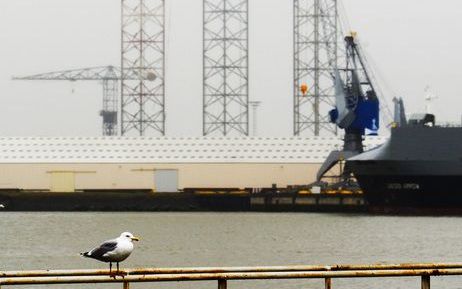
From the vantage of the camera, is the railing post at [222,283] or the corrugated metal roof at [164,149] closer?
the railing post at [222,283]

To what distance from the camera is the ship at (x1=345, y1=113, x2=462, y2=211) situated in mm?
85062

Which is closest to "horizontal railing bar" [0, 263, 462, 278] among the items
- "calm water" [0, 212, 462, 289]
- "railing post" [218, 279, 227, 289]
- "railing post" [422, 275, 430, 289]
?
"railing post" [218, 279, 227, 289]

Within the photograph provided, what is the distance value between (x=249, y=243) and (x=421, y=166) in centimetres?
3228

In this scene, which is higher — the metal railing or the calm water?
the metal railing

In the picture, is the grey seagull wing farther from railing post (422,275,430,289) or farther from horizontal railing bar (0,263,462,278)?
railing post (422,275,430,289)

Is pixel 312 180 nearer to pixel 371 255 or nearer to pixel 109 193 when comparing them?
pixel 109 193

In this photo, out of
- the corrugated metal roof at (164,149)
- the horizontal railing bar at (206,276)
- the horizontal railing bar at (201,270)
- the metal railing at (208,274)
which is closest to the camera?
the horizontal railing bar at (206,276)

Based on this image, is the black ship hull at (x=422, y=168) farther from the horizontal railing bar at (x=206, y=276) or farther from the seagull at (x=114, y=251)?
the horizontal railing bar at (x=206, y=276)

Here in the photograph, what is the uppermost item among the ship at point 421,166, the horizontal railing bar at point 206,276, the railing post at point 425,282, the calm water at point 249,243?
the ship at point 421,166

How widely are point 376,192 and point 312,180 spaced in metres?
27.8

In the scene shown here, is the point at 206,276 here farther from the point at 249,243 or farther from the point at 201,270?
the point at 249,243

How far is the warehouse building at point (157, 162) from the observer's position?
11590 centimetres

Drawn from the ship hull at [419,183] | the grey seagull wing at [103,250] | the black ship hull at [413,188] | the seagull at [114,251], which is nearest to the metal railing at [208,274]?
the seagull at [114,251]

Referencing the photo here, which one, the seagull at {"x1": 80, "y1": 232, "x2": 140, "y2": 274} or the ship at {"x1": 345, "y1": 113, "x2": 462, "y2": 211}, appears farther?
the ship at {"x1": 345, "y1": 113, "x2": 462, "y2": 211}
